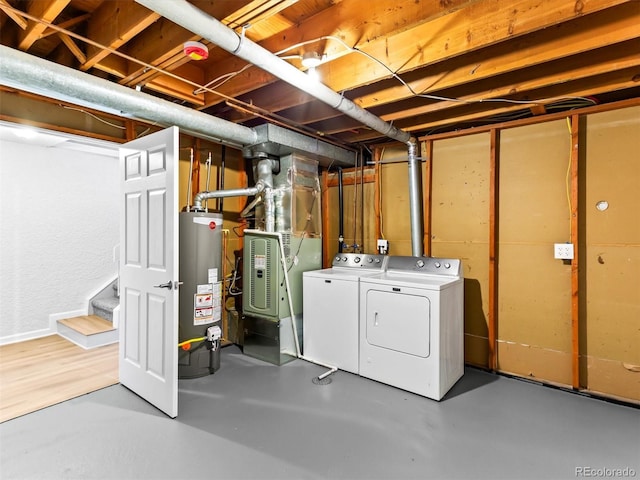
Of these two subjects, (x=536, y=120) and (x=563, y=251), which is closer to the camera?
(x=563, y=251)

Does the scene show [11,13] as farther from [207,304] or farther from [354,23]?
[207,304]

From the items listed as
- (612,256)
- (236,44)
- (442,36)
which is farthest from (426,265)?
(236,44)

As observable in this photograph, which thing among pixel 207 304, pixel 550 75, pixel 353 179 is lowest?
pixel 207 304

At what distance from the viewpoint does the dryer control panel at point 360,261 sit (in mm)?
3475

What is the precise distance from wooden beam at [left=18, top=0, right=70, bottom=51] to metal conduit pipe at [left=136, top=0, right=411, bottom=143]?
0.63m

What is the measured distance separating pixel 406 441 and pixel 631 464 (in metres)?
1.25

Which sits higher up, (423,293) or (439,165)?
(439,165)

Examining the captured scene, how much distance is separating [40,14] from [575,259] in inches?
155

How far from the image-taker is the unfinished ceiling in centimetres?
175

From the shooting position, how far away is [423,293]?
8.52 feet

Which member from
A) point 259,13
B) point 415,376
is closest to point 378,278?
point 415,376

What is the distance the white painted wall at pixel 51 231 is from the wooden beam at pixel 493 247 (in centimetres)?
420

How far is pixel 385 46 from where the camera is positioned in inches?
87.4

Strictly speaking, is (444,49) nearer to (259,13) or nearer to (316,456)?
(259,13)
